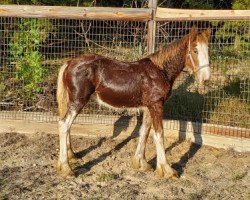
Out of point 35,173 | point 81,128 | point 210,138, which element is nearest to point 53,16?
point 81,128

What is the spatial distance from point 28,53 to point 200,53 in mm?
3463

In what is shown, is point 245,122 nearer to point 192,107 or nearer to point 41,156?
point 192,107

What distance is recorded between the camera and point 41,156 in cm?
683

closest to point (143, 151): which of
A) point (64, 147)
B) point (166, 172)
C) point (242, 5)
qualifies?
point (166, 172)

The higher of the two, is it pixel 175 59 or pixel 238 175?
pixel 175 59

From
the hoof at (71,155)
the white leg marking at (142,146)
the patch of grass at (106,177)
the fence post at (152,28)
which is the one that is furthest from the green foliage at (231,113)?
the hoof at (71,155)

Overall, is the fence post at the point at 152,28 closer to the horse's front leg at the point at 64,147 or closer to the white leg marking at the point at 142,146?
the white leg marking at the point at 142,146

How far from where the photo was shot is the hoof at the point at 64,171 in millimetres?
6082

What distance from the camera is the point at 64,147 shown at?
6.17 metres

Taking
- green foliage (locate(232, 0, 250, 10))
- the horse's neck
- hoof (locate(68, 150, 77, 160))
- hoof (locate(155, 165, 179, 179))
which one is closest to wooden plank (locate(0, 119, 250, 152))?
hoof (locate(68, 150, 77, 160))

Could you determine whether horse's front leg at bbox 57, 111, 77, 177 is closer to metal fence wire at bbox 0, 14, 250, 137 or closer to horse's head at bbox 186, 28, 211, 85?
metal fence wire at bbox 0, 14, 250, 137

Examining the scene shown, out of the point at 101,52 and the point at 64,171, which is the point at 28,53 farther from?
the point at 64,171

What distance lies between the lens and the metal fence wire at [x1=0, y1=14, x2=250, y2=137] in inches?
309

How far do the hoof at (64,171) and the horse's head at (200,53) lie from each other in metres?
2.17
